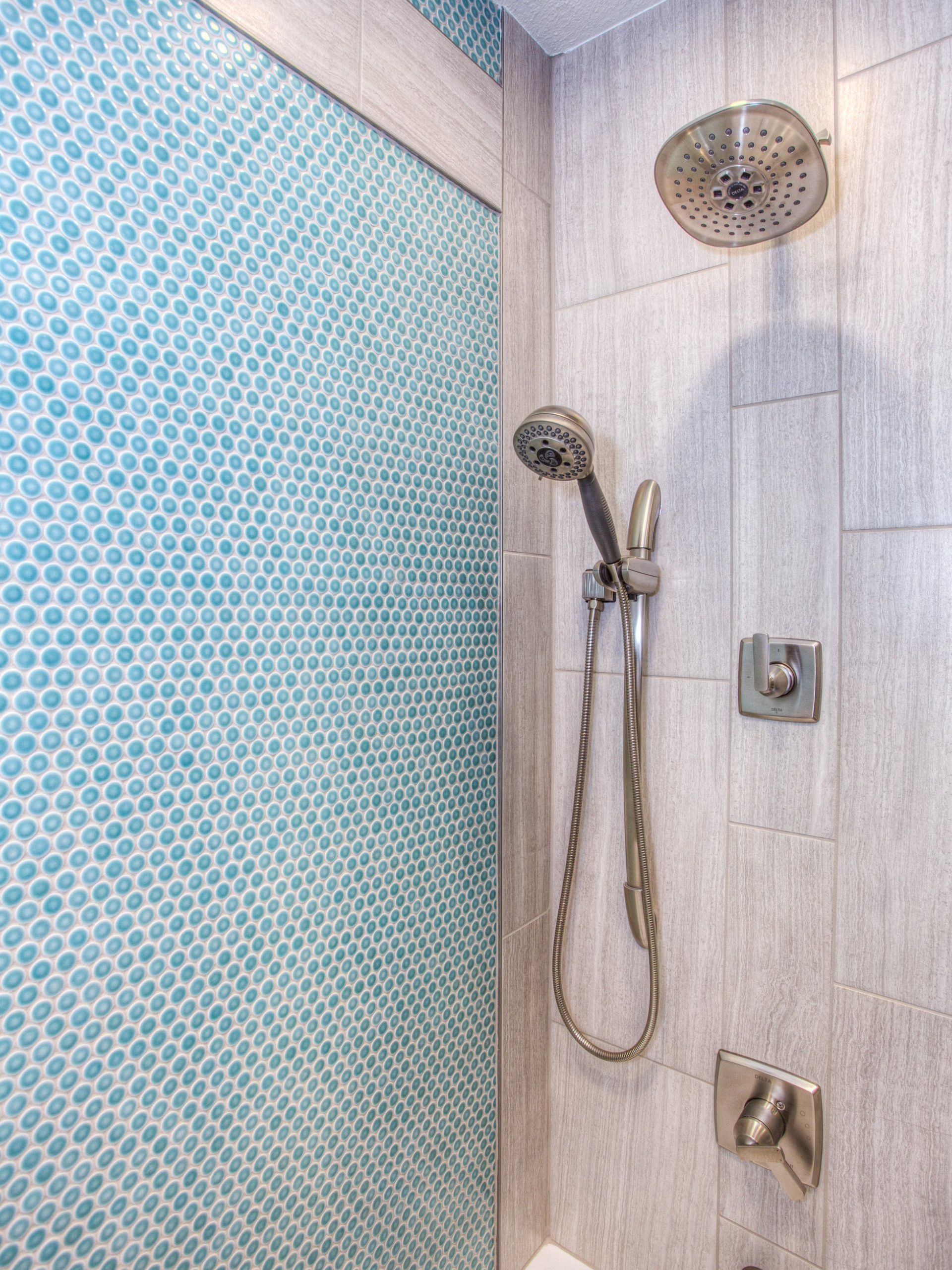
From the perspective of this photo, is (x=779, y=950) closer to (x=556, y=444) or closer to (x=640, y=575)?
(x=640, y=575)

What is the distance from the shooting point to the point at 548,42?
1.17m

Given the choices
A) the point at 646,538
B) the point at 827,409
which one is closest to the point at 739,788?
the point at 646,538

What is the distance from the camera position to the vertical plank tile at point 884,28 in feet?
2.77

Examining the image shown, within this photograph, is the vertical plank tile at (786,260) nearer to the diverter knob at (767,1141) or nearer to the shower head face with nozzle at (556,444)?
the shower head face with nozzle at (556,444)

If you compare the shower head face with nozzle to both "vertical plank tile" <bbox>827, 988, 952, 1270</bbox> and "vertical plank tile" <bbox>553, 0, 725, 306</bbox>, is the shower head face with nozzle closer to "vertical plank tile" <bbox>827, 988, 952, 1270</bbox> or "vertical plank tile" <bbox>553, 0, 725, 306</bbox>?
"vertical plank tile" <bbox>553, 0, 725, 306</bbox>

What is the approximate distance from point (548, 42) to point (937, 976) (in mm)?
1517

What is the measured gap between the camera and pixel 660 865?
1107 millimetres

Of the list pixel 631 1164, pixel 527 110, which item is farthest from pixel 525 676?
pixel 527 110

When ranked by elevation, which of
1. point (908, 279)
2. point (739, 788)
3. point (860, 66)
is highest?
point (860, 66)

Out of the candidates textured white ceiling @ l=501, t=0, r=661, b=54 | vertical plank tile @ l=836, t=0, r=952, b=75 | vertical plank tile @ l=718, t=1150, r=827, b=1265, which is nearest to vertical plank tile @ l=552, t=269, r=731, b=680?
vertical plank tile @ l=836, t=0, r=952, b=75

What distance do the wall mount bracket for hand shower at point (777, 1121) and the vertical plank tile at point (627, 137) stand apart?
118 cm

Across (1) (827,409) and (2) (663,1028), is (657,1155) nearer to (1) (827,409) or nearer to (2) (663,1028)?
(2) (663,1028)

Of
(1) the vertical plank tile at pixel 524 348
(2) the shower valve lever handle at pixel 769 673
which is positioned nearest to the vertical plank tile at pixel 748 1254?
(2) the shower valve lever handle at pixel 769 673

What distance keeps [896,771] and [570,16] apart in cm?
124
